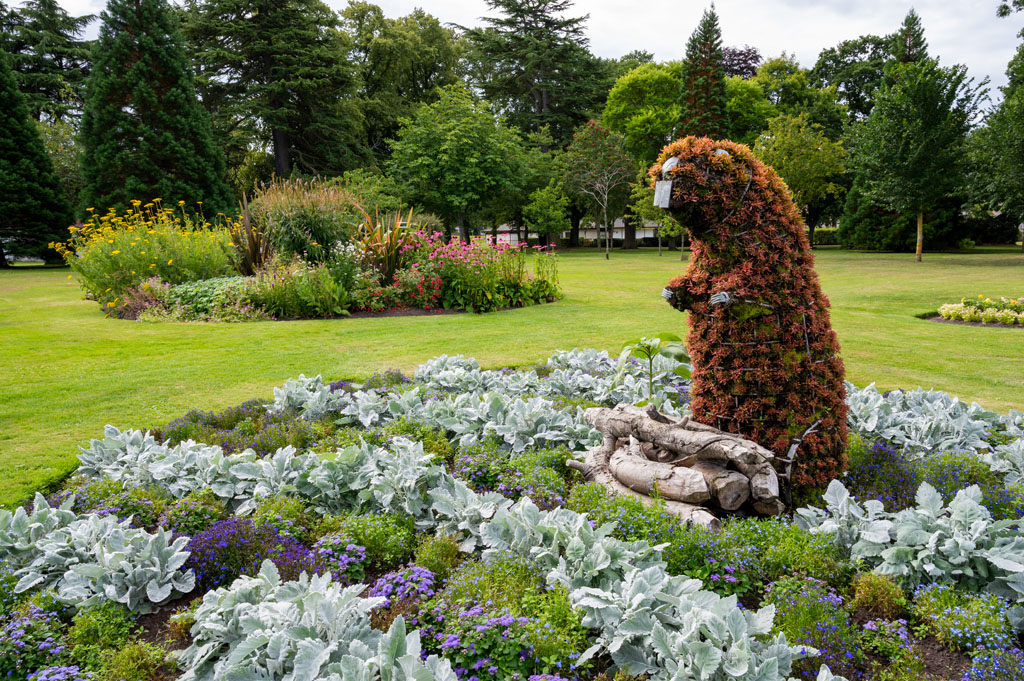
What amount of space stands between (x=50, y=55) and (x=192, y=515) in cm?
4327

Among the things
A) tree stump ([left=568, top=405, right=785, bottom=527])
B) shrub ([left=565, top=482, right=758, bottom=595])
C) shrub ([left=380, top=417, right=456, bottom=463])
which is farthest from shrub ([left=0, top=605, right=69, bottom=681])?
tree stump ([left=568, top=405, right=785, bottom=527])

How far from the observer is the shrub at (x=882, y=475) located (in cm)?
308

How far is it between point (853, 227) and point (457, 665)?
41465 mm

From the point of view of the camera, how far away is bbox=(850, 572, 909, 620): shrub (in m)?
2.32

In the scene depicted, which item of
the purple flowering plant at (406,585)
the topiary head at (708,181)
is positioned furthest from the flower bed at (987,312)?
the purple flowering plant at (406,585)

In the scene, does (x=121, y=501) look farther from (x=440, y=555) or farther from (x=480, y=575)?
(x=480, y=575)

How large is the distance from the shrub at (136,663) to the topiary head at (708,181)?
2.95 metres

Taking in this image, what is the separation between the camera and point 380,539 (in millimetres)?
2824

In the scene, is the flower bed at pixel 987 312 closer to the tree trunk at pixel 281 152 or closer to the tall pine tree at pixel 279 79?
the tall pine tree at pixel 279 79

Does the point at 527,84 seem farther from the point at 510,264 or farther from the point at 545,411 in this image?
the point at 545,411

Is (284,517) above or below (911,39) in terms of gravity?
below

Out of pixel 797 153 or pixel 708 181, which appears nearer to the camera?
pixel 708 181

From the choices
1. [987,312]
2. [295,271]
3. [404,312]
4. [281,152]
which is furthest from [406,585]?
[281,152]

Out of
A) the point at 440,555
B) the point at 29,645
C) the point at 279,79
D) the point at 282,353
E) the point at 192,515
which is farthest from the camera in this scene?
the point at 279,79
